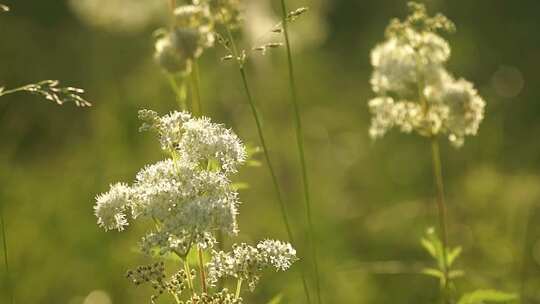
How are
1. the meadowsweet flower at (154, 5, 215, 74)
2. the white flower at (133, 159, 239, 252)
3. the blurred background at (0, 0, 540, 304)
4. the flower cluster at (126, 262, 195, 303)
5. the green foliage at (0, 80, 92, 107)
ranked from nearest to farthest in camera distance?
the white flower at (133, 159, 239, 252) < the flower cluster at (126, 262, 195, 303) < the green foliage at (0, 80, 92, 107) < the meadowsweet flower at (154, 5, 215, 74) < the blurred background at (0, 0, 540, 304)

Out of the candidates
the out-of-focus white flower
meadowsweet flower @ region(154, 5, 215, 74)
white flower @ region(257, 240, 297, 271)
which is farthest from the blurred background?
meadowsweet flower @ region(154, 5, 215, 74)

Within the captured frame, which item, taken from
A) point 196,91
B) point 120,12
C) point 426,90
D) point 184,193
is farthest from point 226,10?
point 120,12

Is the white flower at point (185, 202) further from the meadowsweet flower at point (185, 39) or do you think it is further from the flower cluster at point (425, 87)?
the flower cluster at point (425, 87)

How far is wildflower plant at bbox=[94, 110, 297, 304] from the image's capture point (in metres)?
2.67

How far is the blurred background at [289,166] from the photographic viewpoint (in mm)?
5898

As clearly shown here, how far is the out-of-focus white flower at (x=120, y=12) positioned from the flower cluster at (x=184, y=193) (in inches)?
150

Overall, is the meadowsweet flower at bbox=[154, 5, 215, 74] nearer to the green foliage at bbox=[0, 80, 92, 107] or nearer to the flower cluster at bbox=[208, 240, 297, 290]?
the green foliage at bbox=[0, 80, 92, 107]

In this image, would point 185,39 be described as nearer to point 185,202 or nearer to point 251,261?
point 185,202

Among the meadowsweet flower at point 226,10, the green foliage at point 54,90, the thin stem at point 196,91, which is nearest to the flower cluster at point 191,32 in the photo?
the meadowsweet flower at point 226,10

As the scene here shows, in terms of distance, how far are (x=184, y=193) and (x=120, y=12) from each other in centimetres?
427

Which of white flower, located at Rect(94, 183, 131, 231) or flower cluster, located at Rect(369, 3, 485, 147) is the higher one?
flower cluster, located at Rect(369, 3, 485, 147)

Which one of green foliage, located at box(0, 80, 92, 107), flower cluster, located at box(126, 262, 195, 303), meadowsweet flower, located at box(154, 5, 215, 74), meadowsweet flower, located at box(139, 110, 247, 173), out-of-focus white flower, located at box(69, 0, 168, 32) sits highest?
out-of-focus white flower, located at box(69, 0, 168, 32)

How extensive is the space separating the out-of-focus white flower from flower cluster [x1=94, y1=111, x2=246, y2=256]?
3.81m

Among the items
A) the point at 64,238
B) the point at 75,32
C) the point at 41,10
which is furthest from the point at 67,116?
the point at 64,238
